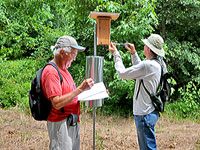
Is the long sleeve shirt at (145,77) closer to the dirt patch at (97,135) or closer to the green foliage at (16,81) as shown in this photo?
the dirt patch at (97,135)

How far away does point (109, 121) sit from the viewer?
21.5 feet

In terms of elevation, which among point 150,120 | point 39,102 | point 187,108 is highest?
point 39,102

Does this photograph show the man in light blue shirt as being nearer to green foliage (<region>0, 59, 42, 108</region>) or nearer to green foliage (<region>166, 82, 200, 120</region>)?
green foliage (<region>166, 82, 200, 120</region>)

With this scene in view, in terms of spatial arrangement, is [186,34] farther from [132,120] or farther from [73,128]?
[73,128]

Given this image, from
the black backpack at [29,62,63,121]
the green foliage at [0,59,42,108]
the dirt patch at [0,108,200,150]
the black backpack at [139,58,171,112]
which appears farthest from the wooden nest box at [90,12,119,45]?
the green foliage at [0,59,42,108]

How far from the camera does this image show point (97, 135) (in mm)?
4668

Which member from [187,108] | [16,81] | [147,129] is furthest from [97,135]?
[16,81]

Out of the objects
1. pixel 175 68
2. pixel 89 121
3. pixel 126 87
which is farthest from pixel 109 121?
pixel 175 68

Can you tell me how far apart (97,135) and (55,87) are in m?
2.98

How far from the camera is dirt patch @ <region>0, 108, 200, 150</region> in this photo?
4160mm

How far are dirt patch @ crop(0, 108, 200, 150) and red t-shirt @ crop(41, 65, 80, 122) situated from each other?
198cm

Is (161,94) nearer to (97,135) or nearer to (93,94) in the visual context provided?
(93,94)

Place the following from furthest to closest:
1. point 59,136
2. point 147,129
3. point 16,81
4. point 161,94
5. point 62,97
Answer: point 16,81 < point 161,94 < point 147,129 < point 59,136 < point 62,97

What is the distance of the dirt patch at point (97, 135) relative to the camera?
4.16 m
